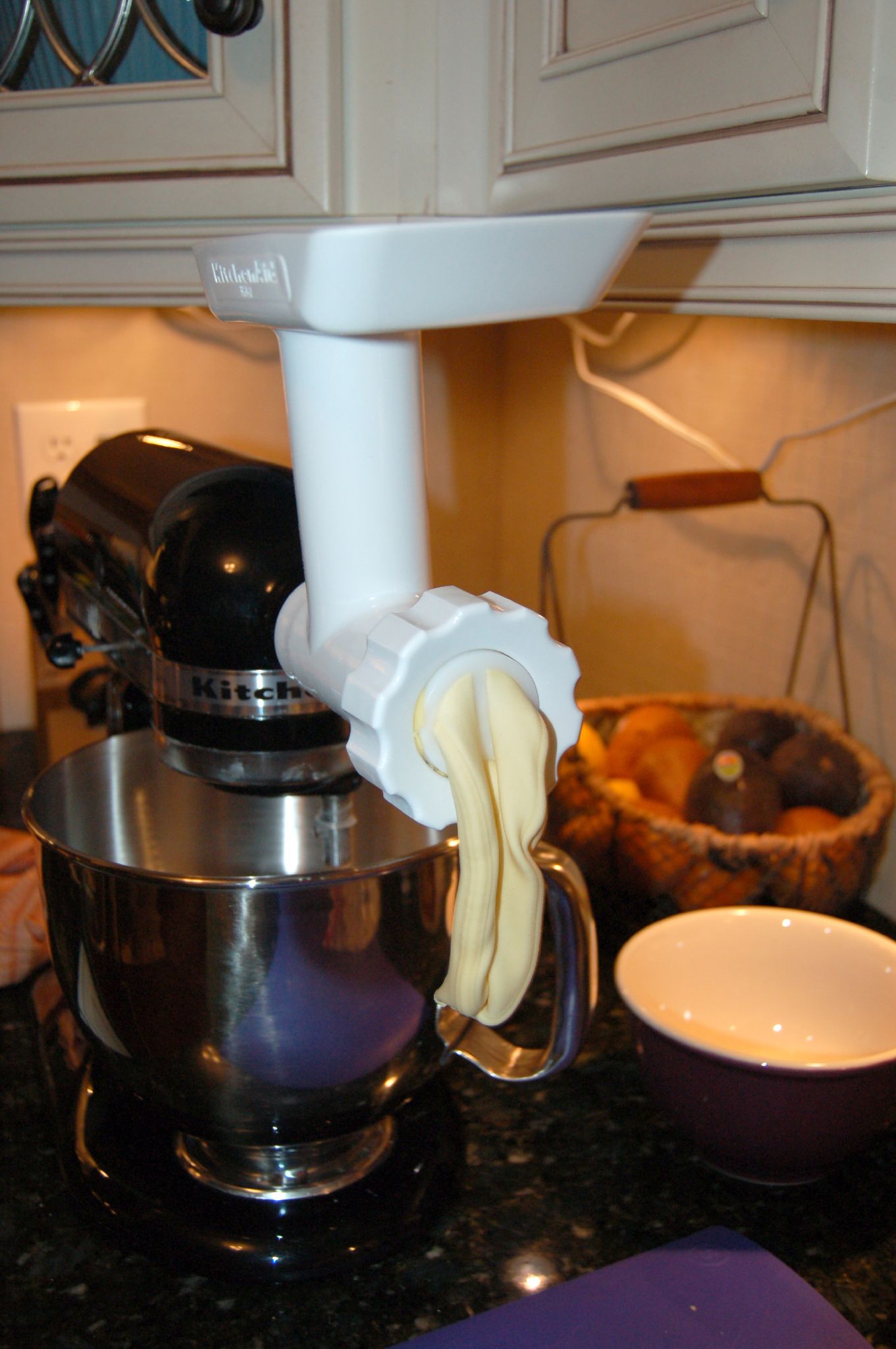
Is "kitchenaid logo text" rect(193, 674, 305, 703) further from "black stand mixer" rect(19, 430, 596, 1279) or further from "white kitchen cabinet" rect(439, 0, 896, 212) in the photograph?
"white kitchen cabinet" rect(439, 0, 896, 212)

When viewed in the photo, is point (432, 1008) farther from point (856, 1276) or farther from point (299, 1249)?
point (856, 1276)

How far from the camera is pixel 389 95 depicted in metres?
0.54

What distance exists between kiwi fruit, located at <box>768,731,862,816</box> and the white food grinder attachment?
466 millimetres

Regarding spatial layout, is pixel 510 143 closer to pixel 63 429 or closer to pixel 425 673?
pixel 425 673

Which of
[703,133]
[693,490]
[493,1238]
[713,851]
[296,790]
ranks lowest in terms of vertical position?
[493,1238]

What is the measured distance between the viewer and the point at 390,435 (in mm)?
415

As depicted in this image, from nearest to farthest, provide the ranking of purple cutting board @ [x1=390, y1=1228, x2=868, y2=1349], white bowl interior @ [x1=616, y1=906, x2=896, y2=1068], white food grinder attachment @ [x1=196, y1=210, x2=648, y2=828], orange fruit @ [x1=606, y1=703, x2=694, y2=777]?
white food grinder attachment @ [x1=196, y1=210, x2=648, y2=828]
purple cutting board @ [x1=390, y1=1228, x2=868, y2=1349]
white bowl interior @ [x1=616, y1=906, x2=896, y2=1068]
orange fruit @ [x1=606, y1=703, x2=694, y2=777]

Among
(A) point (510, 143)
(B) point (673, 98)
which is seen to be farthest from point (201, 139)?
(B) point (673, 98)

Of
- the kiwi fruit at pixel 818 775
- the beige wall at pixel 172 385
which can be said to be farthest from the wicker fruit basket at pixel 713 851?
the beige wall at pixel 172 385

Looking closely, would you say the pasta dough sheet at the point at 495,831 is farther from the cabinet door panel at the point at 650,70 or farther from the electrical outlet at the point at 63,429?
the electrical outlet at the point at 63,429

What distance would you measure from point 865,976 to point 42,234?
2.05ft

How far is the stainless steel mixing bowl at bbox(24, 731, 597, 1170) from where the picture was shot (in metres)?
0.51

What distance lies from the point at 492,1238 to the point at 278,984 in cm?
18

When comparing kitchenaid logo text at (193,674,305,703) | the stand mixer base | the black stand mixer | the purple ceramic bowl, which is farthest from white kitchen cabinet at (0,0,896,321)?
the stand mixer base
